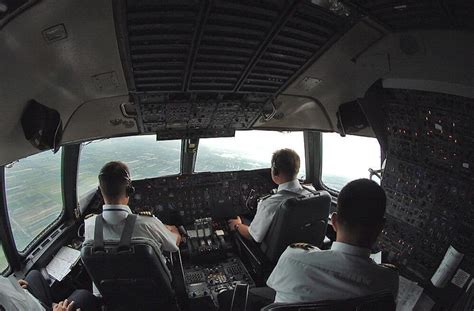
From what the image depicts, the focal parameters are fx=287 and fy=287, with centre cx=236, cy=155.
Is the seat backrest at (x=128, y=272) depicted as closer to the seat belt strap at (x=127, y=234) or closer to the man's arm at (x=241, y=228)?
the seat belt strap at (x=127, y=234)

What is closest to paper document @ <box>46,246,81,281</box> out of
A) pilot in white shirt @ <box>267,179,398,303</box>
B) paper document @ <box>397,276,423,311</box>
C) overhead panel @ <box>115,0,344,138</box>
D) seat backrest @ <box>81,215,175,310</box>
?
seat backrest @ <box>81,215,175,310</box>

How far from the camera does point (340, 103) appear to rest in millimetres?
2217

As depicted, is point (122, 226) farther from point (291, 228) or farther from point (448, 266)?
point (448, 266)

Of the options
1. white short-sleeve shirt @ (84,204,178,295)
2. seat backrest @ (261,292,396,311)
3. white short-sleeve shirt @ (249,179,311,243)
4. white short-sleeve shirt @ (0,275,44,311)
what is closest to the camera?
seat backrest @ (261,292,396,311)

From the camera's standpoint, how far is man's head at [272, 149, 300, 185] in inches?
99.3

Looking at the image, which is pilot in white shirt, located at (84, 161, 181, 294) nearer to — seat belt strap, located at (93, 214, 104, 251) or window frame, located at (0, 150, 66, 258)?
seat belt strap, located at (93, 214, 104, 251)

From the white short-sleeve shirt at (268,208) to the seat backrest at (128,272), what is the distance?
0.88 meters

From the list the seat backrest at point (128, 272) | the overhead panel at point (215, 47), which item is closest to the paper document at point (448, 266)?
the overhead panel at point (215, 47)

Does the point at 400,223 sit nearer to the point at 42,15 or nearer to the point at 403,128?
the point at 403,128

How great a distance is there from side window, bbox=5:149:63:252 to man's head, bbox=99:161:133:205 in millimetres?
679

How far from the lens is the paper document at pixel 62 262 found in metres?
2.49

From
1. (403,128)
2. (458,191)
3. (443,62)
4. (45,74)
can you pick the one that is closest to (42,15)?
(45,74)

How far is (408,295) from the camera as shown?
190 centimetres

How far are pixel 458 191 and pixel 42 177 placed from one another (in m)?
3.32
